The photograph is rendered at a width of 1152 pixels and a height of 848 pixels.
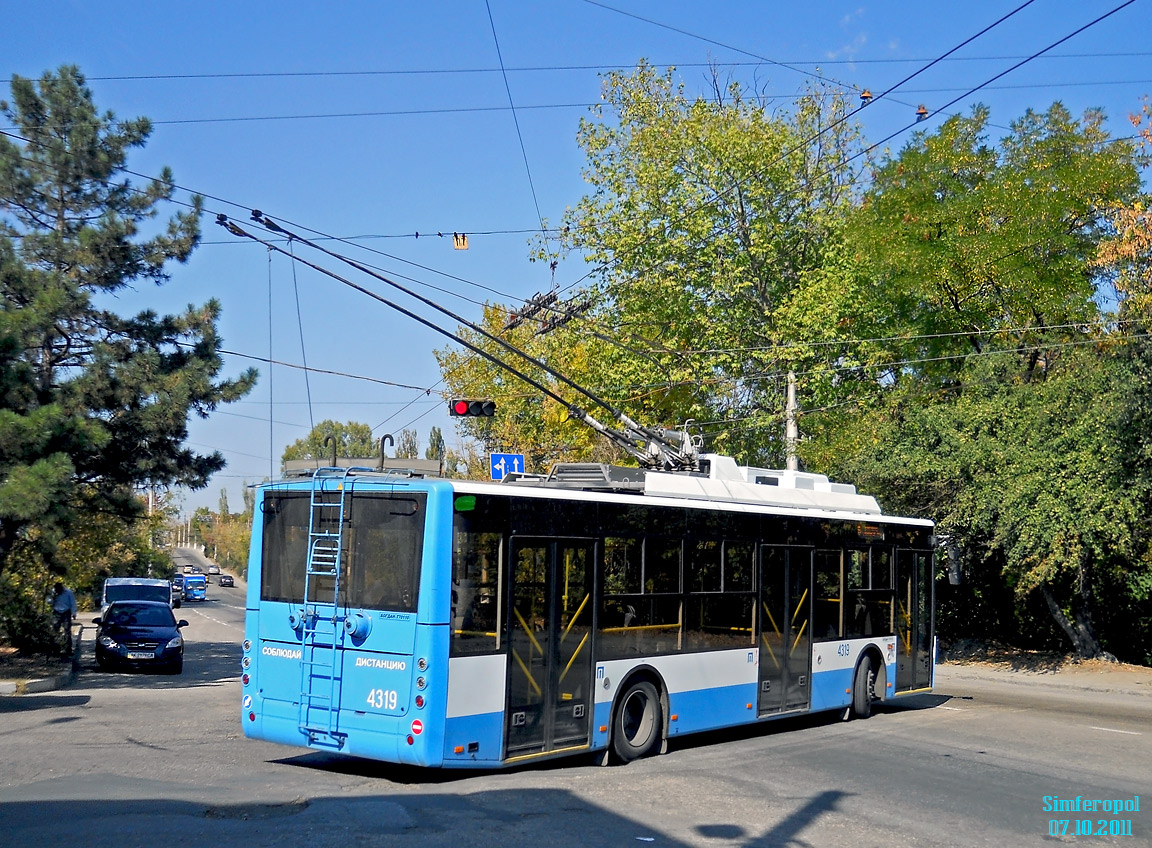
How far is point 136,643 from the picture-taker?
24094 mm

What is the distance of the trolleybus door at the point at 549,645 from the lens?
10.7 meters

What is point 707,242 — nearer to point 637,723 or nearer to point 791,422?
point 791,422

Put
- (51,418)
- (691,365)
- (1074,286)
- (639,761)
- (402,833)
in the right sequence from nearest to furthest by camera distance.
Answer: (402,833), (639,761), (51,418), (1074,286), (691,365)

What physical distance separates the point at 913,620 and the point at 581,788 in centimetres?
949

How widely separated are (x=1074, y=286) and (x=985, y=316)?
2916 mm

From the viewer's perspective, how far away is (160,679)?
2283cm

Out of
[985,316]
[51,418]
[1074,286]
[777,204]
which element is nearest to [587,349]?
[777,204]

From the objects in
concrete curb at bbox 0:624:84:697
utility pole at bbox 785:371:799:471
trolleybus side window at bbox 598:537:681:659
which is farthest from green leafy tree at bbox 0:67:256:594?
utility pole at bbox 785:371:799:471

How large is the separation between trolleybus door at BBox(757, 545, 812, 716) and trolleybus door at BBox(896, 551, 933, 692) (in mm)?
2995

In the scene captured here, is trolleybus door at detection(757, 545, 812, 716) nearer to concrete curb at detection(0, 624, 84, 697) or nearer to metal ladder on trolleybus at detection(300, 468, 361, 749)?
metal ladder on trolleybus at detection(300, 468, 361, 749)

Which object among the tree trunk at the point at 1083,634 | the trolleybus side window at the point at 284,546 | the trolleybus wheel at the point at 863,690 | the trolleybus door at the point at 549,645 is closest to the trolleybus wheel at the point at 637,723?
the trolleybus door at the point at 549,645

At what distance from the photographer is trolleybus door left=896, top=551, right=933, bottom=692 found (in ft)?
58.2

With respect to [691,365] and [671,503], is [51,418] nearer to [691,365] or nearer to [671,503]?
[671,503]

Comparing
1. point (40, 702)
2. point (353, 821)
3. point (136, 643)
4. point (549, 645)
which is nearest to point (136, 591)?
point (136, 643)
